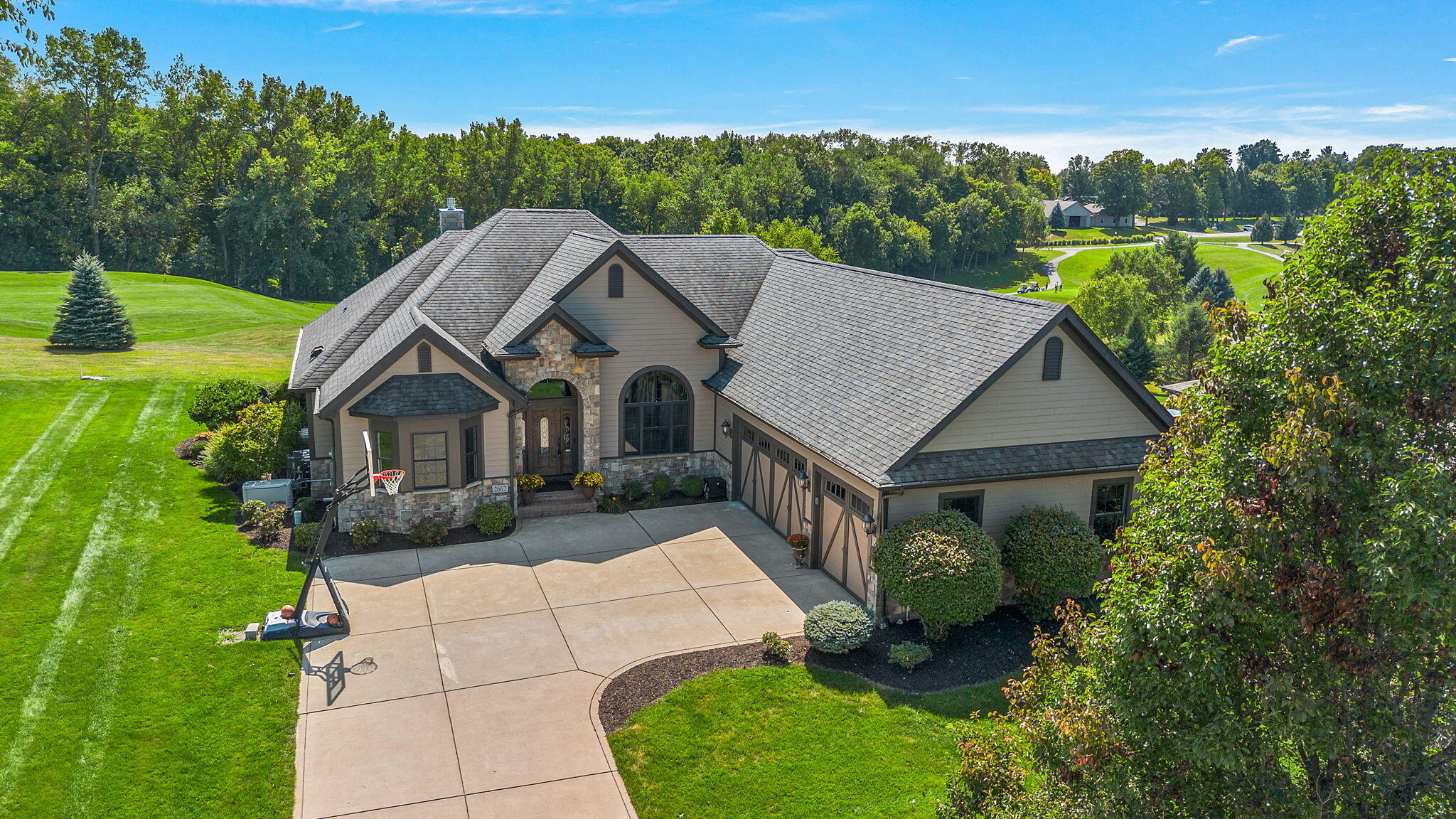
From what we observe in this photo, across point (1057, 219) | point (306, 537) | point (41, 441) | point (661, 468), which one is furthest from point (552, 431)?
point (1057, 219)

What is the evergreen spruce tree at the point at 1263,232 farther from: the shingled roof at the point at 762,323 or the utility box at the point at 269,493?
the utility box at the point at 269,493

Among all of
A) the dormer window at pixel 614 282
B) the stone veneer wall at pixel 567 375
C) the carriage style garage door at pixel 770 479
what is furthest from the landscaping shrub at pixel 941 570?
the dormer window at pixel 614 282

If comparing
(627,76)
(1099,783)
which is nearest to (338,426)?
(1099,783)

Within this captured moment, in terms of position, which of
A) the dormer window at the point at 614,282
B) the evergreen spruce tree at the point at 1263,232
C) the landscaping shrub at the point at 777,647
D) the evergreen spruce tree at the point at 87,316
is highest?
the evergreen spruce tree at the point at 1263,232

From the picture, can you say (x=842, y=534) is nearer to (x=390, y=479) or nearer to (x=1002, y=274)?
(x=390, y=479)

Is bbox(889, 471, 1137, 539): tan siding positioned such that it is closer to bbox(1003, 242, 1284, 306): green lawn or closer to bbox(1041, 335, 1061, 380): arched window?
bbox(1041, 335, 1061, 380): arched window

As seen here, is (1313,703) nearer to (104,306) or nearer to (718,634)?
(718,634)
